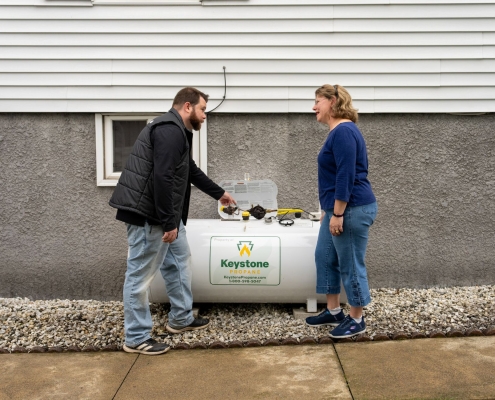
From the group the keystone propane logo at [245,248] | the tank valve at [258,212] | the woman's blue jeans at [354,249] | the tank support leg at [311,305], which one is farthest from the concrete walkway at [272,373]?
the tank valve at [258,212]

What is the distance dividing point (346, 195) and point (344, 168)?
19 centimetres

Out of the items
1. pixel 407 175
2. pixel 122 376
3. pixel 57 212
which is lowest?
pixel 122 376

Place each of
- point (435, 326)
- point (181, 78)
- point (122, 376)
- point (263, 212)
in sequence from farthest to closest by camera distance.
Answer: point (181, 78) < point (263, 212) < point (435, 326) < point (122, 376)

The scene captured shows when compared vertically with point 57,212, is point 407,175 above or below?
above

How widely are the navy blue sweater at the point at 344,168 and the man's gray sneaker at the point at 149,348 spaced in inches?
61.7

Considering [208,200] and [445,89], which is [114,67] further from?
[445,89]

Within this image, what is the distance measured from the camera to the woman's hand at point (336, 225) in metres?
3.92

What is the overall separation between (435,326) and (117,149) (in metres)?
3.34

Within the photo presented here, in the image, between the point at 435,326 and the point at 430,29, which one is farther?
the point at 430,29

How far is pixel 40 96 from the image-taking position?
17.4ft

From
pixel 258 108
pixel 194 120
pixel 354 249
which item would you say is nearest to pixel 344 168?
pixel 354 249

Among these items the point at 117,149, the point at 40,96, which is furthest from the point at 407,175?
the point at 40,96

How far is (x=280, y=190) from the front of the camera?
534 centimetres

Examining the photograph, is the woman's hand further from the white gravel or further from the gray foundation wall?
the gray foundation wall
